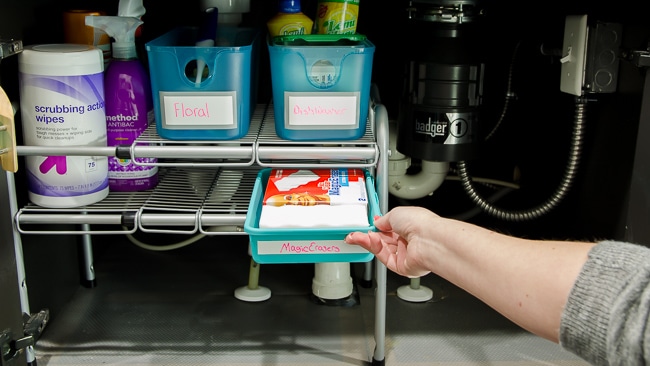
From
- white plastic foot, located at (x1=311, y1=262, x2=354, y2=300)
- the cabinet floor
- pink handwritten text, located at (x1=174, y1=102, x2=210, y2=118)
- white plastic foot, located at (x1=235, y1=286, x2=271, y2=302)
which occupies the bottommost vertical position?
the cabinet floor

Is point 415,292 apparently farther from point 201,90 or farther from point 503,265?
point 503,265

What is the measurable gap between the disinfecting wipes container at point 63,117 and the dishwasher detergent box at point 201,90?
0.09m

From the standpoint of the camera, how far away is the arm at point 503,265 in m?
0.59

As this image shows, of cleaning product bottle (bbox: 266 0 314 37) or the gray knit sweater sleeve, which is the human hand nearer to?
the gray knit sweater sleeve

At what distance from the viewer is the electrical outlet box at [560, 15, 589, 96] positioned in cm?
116

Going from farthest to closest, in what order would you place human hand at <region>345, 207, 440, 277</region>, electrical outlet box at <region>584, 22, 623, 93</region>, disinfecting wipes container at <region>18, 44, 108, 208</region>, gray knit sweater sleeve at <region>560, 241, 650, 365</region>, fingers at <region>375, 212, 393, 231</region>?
electrical outlet box at <region>584, 22, 623, 93</region>, disinfecting wipes container at <region>18, 44, 108, 208</region>, fingers at <region>375, 212, 393, 231</region>, human hand at <region>345, 207, 440, 277</region>, gray knit sweater sleeve at <region>560, 241, 650, 365</region>

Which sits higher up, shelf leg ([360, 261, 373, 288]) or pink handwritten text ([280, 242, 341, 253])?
pink handwritten text ([280, 242, 341, 253])

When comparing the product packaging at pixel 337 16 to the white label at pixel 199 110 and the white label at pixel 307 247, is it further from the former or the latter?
the white label at pixel 307 247

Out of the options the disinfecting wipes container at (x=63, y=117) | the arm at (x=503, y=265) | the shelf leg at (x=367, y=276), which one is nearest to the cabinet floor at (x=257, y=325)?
the shelf leg at (x=367, y=276)

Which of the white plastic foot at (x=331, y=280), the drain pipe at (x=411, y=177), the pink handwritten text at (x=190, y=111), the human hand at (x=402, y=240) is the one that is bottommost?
the white plastic foot at (x=331, y=280)

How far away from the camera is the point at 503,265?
0.64 m

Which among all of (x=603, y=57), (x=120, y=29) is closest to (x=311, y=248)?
(x=120, y=29)

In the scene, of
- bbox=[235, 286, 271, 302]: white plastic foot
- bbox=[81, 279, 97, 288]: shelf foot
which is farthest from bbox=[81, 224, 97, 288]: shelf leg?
bbox=[235, 286, 271, 302]: white plastic foot

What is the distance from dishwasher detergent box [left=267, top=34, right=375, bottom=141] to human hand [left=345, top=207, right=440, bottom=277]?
→ 22 centimetres
